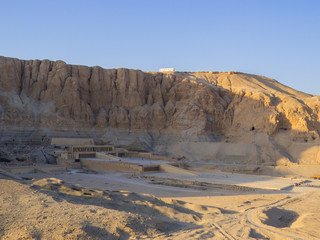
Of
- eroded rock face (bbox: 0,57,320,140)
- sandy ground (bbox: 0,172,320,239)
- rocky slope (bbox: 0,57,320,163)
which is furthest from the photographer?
eroded rock face (bbox: 0,57,320,140)

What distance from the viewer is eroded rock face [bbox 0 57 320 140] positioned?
46250mm

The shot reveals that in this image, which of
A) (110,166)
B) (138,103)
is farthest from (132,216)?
(138,103)

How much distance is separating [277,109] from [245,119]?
458 cm

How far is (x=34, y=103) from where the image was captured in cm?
4809

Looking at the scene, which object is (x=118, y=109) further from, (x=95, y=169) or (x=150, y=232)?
(x=150, y=232)

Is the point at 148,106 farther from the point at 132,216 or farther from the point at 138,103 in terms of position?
the point at 132,216

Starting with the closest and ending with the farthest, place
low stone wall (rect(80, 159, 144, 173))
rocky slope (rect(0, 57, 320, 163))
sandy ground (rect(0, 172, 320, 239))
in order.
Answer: sandy ground (rect(0, 172, 320, 239)) < low stone wall (rect(80, 159, 144, 173)) < rocky slope (rect(0, 57, 320, 163))

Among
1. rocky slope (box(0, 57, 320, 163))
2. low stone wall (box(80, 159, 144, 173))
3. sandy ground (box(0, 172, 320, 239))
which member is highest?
rocky slope (box(0, 57, 320, 163))

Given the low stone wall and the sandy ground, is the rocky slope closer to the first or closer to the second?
the low stone wall

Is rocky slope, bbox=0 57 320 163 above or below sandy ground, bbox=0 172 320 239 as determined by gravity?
above

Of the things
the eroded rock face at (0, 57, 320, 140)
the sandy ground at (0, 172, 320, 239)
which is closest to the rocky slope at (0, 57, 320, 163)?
the eroded rock face at (0, 57, 320, 140)

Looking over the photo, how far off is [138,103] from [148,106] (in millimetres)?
1644

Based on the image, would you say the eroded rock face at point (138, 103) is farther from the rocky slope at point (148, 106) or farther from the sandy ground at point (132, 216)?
the sandy ground at point (132, 216)

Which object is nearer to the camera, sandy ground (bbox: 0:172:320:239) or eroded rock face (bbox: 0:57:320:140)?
sandy ground (bbox: 0:172:320:239)
